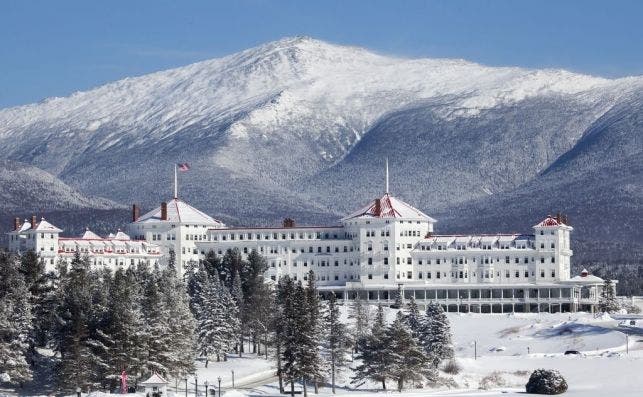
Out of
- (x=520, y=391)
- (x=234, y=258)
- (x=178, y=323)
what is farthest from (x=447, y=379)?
(x=234, y=258)

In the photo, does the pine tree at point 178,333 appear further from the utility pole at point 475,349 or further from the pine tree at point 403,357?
the utility pole at point 475,349

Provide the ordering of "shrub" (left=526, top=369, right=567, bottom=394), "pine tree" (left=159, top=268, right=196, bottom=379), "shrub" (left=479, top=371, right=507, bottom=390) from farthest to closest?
"shrub" (left=479, top=371, right=507, bottom=390) → "pine tree" (left=159, top=268, right=196, bottom=379) → "shrub" (left=526, top=369, right=567, bottom=394)

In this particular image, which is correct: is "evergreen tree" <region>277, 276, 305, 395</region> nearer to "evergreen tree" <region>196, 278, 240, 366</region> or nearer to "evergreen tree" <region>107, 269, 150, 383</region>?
"evergreen tree" <region>196, 278, 240, 366</region>

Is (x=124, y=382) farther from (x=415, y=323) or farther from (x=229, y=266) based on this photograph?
(x=229, y=266)

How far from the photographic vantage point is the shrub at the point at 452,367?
156 meters

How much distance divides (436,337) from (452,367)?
3312mm

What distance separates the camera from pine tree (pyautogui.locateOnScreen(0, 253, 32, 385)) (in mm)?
133750

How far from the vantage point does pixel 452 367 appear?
6176 inches

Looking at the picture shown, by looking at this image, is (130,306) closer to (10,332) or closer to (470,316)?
(10,332)

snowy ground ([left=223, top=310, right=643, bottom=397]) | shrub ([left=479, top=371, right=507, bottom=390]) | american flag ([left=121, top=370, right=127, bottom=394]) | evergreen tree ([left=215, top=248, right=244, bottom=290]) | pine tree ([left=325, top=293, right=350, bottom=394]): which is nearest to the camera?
american flag ([left=121, top=370, right=127, bottom=394])

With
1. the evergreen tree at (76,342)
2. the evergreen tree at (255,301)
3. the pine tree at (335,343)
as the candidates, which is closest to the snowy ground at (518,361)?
the pine tree at (335,343)

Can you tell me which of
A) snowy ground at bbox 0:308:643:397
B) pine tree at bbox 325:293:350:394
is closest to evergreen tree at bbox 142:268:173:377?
snowy ground at bbox 0:308:643:397

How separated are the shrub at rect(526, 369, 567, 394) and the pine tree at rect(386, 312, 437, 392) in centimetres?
1181

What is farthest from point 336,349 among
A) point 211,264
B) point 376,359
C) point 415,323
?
point 211,264
